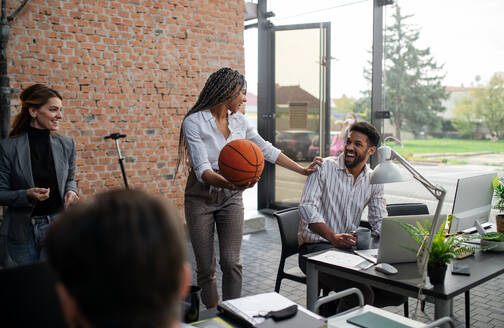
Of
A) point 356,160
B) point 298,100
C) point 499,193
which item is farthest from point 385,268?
point 298,100

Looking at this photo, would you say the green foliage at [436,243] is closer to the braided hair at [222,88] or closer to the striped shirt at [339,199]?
the striped shirt at [339,199]

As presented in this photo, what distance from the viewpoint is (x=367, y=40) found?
6.52 meters

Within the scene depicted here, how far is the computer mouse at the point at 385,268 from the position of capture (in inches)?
89.9

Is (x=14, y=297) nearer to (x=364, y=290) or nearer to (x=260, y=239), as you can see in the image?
(x=364, y=290)

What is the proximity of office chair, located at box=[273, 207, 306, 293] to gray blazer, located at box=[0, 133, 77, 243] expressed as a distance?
4.95ft

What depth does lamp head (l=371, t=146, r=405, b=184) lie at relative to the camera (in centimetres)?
246

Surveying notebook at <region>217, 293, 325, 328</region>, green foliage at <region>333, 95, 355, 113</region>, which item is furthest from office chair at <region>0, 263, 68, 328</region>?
green foliage at <region>333, 95, 355, 113</region>

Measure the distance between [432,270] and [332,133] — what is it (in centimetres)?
523

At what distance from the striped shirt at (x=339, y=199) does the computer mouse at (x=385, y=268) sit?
871mm

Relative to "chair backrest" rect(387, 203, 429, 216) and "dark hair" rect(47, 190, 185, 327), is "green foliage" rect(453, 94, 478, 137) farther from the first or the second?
"dark hair" rect(47, 190, 185, 327)

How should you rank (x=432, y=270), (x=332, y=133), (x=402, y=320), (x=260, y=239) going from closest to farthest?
(x=402, y=320), (x=432, y=270), (x=260, y=239), (x=332, y=133)

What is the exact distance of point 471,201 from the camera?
115 inches

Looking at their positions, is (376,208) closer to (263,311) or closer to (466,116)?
(263,311)

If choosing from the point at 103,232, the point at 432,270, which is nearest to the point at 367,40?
the point at 432,270
